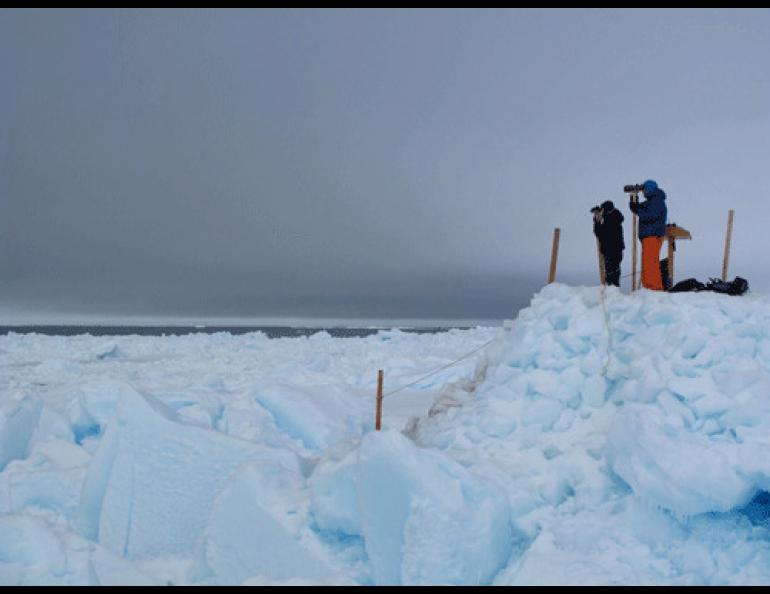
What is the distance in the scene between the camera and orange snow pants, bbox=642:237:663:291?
6.30 m

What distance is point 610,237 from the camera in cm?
665

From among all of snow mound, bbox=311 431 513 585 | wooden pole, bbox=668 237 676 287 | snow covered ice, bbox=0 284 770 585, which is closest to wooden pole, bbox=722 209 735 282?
wooden pole, bbox=668 237 676 287

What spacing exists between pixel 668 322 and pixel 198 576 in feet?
13.4

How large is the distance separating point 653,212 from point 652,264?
1.78ft

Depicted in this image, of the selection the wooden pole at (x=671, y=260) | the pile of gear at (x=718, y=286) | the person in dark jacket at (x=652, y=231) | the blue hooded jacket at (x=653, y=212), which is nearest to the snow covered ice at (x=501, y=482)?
the pile of gear at (x=718, y=286)

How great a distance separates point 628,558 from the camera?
393 cm

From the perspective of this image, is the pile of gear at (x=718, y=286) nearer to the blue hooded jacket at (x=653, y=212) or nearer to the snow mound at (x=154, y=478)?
the blue hooded jacket at (x=653, y=212)

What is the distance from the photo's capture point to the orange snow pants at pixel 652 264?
20.7 feet

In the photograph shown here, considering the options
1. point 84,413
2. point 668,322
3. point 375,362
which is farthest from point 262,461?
point 375,362

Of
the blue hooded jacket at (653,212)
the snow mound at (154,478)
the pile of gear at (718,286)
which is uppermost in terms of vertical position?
the blue hooded jacket at (653,212)

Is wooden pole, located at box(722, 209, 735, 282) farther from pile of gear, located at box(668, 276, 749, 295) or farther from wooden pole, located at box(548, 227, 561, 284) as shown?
wooden pole, located at box(548, 227, 561, 284)

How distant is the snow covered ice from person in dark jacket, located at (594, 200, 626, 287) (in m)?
1.07
